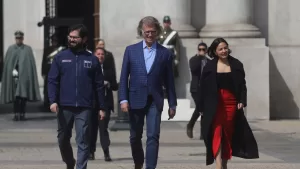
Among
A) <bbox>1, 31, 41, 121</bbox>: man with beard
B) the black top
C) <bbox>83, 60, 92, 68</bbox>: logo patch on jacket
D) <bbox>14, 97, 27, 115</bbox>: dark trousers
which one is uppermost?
<bbox>83, 60, 92, 68</bbox>: logo patch on jacket

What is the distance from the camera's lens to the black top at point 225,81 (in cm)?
1150

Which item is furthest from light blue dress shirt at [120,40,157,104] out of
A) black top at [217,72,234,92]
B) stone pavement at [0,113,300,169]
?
stone pavement at [0,113,300,169]

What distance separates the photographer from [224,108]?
11.5m

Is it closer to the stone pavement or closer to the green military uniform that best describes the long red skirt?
the stone pavement

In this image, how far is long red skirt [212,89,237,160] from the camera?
37.8ft

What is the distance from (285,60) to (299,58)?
0.31m

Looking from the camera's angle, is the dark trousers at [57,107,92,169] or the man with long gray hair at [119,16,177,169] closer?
the dark trousers at [57,107,92,169]

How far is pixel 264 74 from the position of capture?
67.7ft

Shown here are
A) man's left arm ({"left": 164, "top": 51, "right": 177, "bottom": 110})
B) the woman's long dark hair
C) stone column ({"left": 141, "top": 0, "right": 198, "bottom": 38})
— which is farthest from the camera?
stone column ({"left": 141, "top": 0, "right": 198, "bottom": 38})

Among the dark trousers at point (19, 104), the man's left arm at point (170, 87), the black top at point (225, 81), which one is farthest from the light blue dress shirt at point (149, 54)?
the dark trousers at point (19, 104)

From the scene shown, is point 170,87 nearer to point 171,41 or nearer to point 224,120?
point 224,120

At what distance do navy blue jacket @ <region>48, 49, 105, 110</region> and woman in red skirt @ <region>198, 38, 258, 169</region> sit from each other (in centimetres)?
129

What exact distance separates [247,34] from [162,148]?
6005mm

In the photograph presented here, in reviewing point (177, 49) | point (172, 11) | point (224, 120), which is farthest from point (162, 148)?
point (172, 11)
